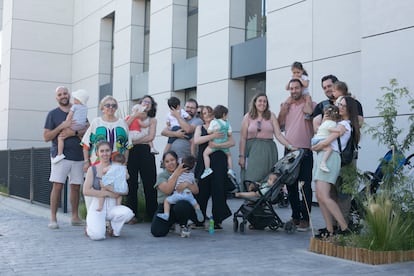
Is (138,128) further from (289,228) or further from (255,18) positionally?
(255,18)

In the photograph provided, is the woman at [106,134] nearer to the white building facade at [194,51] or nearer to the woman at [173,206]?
the woman at [173,206]

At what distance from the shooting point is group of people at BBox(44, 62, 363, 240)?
6734 mm

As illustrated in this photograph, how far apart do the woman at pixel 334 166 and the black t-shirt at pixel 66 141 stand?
3.67 meters

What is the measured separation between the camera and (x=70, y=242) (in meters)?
7.01

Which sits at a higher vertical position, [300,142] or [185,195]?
[300,142]

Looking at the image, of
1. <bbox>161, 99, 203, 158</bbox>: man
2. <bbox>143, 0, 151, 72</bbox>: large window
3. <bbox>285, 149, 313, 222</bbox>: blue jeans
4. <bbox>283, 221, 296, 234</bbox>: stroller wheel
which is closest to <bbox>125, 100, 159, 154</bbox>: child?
<bbox>161, 99, 203, 158</bbox>: man

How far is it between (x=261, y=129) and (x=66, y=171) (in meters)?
3.03

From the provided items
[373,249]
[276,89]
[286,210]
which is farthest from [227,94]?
[373,249]

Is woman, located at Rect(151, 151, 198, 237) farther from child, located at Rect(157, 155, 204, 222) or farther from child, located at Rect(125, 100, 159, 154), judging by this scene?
child, located at Rect(125, 100, 159, 154)

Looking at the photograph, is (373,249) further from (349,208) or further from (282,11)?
(282,11)

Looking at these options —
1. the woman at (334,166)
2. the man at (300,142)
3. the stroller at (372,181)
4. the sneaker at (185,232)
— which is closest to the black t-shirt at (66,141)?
the sneaker at (185,232)

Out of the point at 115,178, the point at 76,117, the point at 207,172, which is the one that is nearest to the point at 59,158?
the point at 76,117

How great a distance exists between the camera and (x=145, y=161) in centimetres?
862

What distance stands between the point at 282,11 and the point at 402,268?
7.83m
